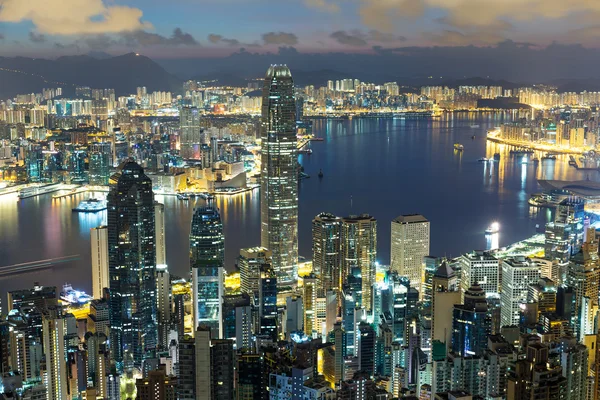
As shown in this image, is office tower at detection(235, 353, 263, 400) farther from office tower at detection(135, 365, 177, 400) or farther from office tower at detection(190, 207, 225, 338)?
office tower at detection(190, 207, 225, 338)

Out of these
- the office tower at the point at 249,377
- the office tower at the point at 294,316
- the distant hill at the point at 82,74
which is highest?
the distant hill at the point at 82,74

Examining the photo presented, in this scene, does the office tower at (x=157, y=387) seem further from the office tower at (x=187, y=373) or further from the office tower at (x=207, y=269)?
the office tower at (x=207, y=269)

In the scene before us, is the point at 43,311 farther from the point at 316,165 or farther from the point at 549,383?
the point at 316,165

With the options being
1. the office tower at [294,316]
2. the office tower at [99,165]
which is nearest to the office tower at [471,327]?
the office tower at [294,316]

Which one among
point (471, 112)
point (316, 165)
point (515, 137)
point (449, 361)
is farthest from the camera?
point (471, 112)

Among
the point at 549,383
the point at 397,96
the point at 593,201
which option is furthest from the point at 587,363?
the point at 397,96
